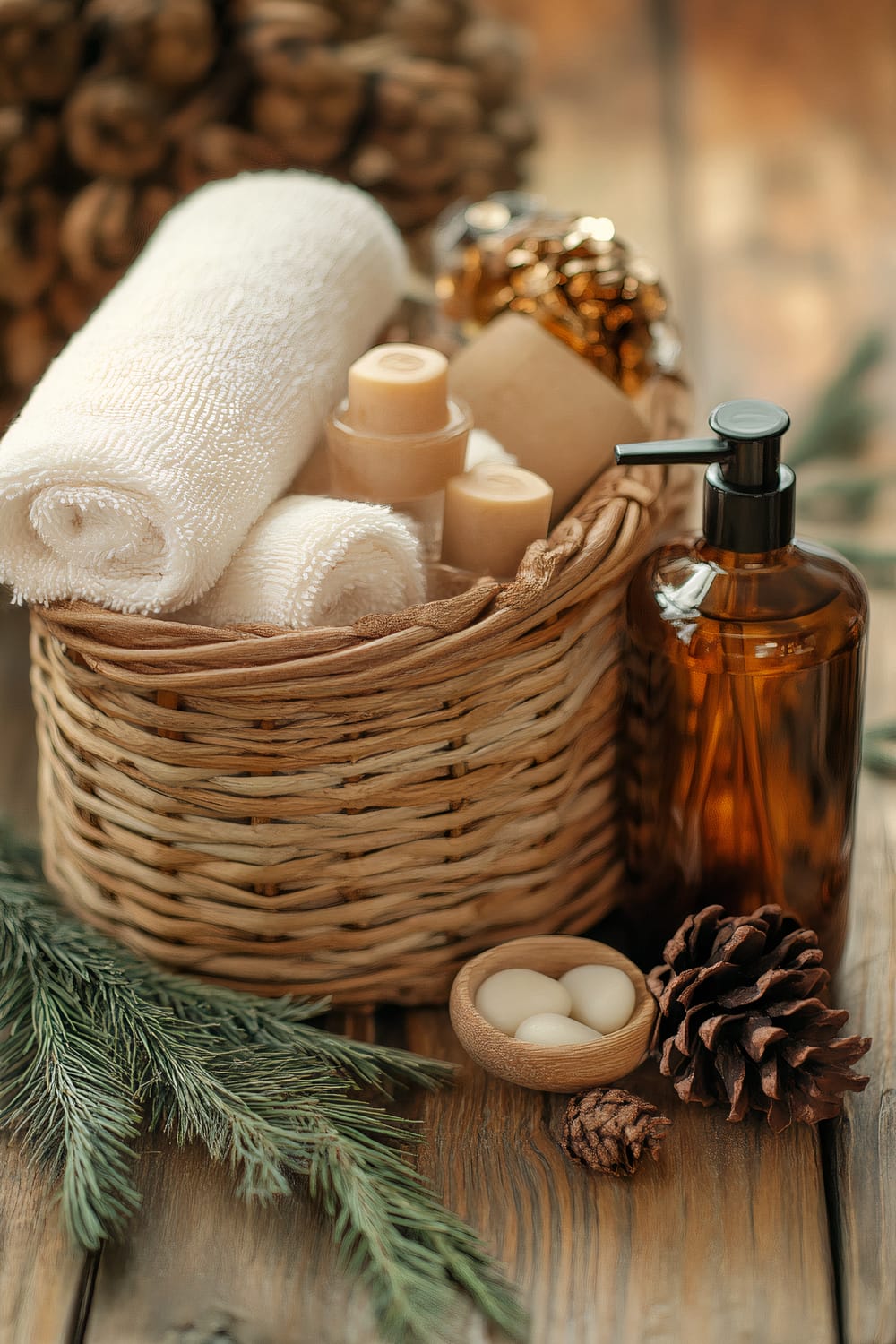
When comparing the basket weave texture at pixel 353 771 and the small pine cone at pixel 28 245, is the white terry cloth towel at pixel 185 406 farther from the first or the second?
the small pine cone at pixel 28 245

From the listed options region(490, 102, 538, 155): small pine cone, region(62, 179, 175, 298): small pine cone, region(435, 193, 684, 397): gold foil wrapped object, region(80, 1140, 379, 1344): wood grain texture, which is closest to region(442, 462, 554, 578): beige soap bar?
region(435, 193, 684, 397): gold foil wrapped object

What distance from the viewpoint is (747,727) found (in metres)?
0.55

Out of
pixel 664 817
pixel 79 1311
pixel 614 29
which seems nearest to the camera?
pixel 79 1311

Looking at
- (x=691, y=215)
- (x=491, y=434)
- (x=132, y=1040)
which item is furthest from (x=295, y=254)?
(x=691, y=215)

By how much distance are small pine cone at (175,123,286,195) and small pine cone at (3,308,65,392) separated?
0.12 meters

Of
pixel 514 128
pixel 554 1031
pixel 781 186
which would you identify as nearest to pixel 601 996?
pixel 554 1031

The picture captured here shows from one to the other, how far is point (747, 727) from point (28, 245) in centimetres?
55

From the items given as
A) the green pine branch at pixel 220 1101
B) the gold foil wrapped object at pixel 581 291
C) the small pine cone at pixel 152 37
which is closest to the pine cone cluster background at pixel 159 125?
the small pine cone at pixel 152 37

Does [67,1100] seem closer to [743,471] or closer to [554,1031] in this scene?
[554,1031]

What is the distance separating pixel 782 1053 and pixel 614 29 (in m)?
1.57

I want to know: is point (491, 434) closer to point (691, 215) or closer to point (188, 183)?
point (188, 183)

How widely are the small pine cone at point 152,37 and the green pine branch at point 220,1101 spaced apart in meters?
0.52

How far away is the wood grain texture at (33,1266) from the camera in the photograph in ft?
1.55

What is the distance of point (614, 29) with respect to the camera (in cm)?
176
